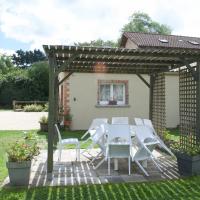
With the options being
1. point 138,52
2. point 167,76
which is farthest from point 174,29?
point 138,52

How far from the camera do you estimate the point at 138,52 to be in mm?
6828

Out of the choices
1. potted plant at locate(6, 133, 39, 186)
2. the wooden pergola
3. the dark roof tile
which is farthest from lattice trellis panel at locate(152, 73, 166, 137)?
the dark roof tile

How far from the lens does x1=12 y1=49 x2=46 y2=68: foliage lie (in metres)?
56.2

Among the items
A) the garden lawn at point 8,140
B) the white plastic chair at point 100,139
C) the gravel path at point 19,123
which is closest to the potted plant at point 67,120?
the garden lawn at point 8,140

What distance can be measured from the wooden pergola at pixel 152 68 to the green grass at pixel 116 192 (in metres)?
1.01

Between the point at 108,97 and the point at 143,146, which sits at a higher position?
the point at 108,97

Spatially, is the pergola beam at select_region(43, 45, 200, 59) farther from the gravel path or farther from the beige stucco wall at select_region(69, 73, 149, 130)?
the gravel path

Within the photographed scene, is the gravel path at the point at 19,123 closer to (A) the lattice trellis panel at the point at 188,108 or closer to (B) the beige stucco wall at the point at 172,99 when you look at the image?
(B) the beige stucco wall at the point at 172,99

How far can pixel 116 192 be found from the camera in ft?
18.1

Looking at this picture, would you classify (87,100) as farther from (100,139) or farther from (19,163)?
(19,163)

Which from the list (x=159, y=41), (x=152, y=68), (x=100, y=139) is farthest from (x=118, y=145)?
(x=159, y=41)

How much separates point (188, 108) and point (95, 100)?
729cm

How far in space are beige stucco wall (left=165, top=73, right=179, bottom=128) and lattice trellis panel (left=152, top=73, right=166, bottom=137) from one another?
17.2ft

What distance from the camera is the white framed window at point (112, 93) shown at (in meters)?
15.2
